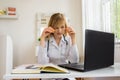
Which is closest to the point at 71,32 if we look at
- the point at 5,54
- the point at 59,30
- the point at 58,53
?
the point at 59,30

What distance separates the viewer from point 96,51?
47.9 inches

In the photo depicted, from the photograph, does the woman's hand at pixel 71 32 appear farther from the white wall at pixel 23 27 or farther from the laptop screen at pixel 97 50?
the white wall at pixel 23 27

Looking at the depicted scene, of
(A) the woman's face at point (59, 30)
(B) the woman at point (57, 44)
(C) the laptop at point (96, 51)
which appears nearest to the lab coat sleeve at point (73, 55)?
(B) the woman at point (57, 44)

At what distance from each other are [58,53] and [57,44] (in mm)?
103

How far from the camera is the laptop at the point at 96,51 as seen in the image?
1.14 metres

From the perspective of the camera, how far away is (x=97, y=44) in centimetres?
123

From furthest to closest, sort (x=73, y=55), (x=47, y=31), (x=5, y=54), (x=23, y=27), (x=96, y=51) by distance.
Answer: (x=23, y=27) → (x=5, y=54) → (x=73, y=55) → (x=47, y=31) → (x=96, y=51)

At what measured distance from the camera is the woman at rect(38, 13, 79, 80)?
1.95 meters

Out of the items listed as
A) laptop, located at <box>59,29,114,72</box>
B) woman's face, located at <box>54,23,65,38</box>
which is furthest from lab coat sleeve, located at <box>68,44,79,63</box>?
laptop, located at <box>59,29,114,72</box>

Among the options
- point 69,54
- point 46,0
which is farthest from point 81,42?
point 69,54

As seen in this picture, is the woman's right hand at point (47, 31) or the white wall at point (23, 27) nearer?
the woman's right hand at point (47, 31)

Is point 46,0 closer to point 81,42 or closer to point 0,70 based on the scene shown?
point 81,42

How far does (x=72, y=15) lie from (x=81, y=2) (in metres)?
0.27

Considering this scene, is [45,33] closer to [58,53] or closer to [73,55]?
[58,53]
